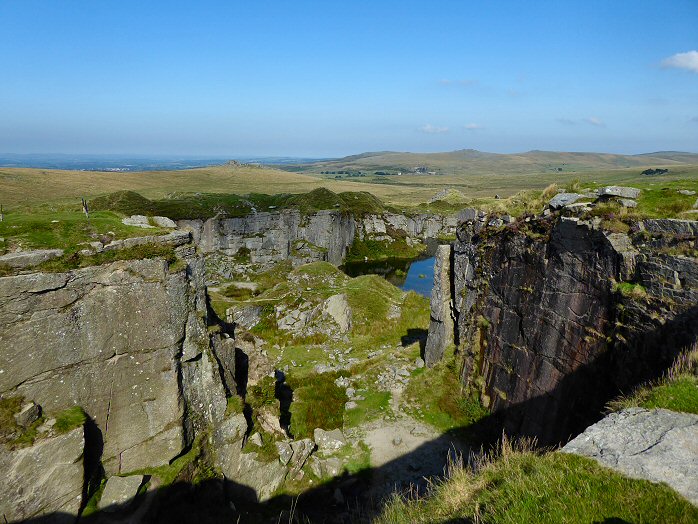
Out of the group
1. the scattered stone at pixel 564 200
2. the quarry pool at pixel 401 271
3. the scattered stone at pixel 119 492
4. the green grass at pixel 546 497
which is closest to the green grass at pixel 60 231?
the scattered stone at pixel 119 492

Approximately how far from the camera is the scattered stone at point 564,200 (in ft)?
57.4

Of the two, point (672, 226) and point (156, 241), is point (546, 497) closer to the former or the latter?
point (672, 226)

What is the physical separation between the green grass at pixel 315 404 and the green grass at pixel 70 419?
386 inches

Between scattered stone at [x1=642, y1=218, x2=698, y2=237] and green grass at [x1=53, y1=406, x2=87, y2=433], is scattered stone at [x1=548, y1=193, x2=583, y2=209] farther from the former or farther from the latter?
green grass at [x1=53, y1=406, x2=87, y2=433]

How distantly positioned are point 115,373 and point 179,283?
368cm

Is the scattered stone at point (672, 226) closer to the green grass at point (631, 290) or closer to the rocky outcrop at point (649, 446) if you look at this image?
the green grass at point (631, 290)

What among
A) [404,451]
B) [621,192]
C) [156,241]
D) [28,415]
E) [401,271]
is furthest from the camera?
[401,271]

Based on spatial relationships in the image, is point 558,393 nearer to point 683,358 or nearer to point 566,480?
point 683,358

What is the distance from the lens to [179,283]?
15047 mm

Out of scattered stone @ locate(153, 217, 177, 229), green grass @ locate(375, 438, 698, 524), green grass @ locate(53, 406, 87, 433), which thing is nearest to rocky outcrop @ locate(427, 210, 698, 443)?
green grass @ locate(375, 438, 698, 524)

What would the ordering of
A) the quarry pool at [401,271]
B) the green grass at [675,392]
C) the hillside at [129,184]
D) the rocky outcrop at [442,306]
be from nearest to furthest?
the green grass at [675,392] < the rocky outcrop at [442,306] < the quarry pool at [401,271] < the hillside at [129,184]

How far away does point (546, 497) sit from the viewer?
260 inches

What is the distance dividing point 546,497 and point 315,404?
17.0 m

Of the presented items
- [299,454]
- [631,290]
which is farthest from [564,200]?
[299,454]
